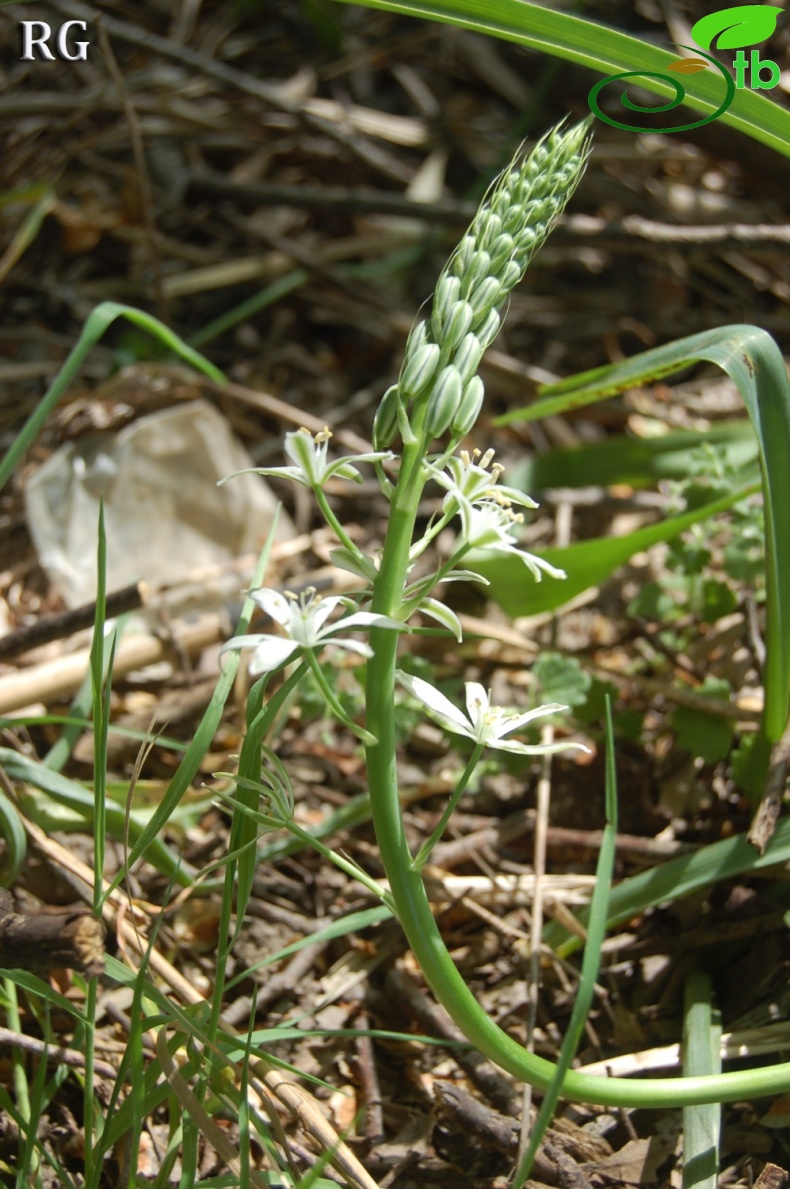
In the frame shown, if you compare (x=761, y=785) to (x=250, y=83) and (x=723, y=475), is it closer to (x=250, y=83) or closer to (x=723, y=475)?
(x=723, y=475)

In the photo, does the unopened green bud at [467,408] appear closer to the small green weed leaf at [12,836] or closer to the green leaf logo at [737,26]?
the small green weed leaf at [12,836]

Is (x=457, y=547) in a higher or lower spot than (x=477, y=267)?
lower

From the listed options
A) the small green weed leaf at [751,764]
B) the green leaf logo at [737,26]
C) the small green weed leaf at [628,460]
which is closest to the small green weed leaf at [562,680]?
the small green weed leaf at [751,764]

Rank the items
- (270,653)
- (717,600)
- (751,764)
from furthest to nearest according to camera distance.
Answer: (717,600) → (751,764) → (270,653)

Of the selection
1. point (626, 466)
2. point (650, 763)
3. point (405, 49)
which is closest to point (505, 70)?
point (405, 49)

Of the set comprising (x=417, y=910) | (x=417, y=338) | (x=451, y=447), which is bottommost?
(x=417, y=910)

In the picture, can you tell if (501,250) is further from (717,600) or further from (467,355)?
(717,600)

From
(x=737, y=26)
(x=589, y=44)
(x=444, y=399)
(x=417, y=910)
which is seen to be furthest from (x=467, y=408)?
(x=737, y=26)
